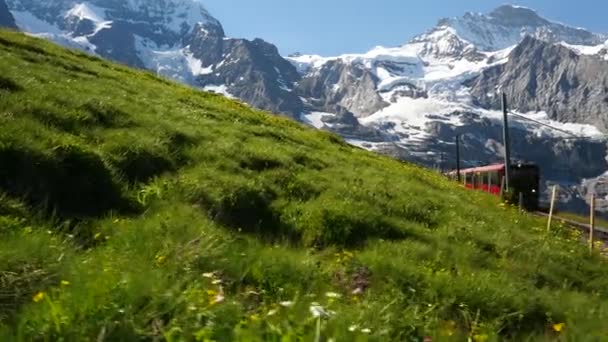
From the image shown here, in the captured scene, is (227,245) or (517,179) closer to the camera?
(227,245)

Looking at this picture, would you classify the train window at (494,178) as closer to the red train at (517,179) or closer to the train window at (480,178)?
the red train at (517,179)

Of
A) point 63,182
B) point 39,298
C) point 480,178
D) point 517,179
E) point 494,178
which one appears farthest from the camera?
point 480,178

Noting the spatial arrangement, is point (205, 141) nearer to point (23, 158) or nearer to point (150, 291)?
point (23, 158)

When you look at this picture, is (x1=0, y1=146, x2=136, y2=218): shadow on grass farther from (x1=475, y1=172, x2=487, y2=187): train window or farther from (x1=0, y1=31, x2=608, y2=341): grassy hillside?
(x1=475, y1=172, x2=487, y2=187): train window

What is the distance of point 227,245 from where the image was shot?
316 inches

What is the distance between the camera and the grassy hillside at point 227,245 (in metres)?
4.27

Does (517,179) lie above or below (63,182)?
below

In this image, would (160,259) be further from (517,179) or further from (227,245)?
(517,179)

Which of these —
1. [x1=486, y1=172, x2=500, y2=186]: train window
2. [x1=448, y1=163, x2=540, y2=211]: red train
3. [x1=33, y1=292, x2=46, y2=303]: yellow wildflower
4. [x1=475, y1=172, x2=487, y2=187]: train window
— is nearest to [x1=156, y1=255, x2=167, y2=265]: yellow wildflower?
[x1=33, y1=292, x2=46, y2=303]: yellow wildflower

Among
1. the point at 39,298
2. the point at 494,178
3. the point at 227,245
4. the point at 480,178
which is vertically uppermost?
the point at 39,298

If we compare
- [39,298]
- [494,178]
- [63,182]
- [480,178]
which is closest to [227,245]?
[63,182]

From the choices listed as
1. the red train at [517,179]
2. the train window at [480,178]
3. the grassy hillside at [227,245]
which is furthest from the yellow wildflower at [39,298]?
the train window at [480,178]

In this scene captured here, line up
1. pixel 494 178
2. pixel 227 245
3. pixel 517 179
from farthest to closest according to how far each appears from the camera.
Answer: pixel 517 179, pixel 494 178, pixel 227 245

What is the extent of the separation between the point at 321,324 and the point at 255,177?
9.71m
